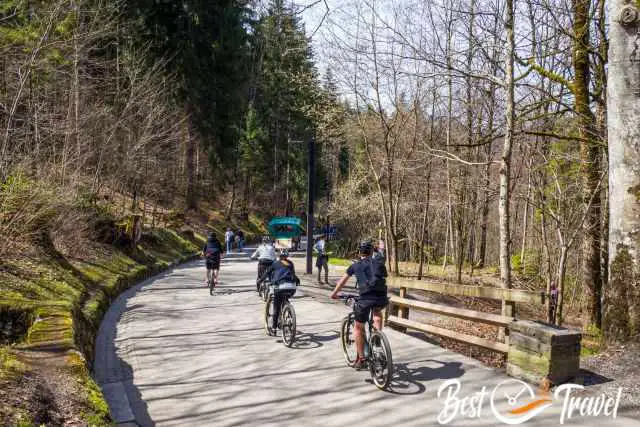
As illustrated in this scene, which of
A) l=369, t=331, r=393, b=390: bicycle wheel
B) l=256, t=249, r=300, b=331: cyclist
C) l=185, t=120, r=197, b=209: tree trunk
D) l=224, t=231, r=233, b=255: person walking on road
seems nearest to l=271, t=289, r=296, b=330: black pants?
l=256, t=249, r=300, b=331: cyclist

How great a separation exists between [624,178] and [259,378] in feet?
19.0

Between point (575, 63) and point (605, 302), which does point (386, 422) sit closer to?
point (605, 302)

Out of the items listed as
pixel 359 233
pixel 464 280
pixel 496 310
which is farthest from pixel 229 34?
pixel 496 310

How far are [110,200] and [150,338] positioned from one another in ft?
57.1

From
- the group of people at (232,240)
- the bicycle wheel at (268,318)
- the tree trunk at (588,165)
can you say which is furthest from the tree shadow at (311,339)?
the group of people at (232,240)

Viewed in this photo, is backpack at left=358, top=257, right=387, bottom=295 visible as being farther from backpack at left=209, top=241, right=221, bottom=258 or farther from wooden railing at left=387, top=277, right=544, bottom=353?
backpack at left=209, top=241, right=221, bottom=258

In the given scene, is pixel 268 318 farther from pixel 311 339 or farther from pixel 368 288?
pixel 368 288

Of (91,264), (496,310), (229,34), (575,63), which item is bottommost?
(496,310)

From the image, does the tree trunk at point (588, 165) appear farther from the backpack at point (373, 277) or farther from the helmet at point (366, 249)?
the backpack at point (373, 277)

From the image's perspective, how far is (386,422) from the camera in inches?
220

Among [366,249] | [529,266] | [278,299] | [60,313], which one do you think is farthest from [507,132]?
[529,266]

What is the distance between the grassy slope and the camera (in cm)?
536

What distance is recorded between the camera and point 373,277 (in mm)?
7008

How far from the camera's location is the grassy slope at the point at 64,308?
5359 millimetres
